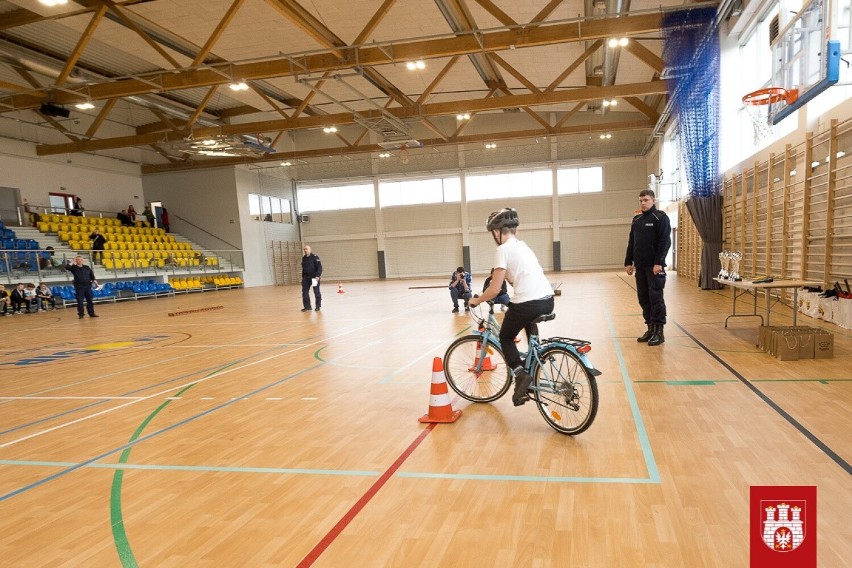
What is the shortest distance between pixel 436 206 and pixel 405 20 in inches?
690

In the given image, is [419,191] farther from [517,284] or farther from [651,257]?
[517,284]

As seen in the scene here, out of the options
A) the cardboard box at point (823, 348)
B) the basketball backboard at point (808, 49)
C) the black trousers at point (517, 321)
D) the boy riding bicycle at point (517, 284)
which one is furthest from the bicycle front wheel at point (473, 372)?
the basketball backboard at point (808, 49)

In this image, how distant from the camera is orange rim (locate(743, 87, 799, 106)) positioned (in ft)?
24.5

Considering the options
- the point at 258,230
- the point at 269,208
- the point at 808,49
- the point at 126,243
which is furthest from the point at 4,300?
the point at 808,49

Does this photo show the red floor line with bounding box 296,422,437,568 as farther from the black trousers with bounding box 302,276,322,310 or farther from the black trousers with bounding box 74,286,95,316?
the black trousers with bounding box 74,286,95,316

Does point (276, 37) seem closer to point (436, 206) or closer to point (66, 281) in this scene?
point (66, 281)

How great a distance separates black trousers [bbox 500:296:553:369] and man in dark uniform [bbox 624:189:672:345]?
3395 millimetres

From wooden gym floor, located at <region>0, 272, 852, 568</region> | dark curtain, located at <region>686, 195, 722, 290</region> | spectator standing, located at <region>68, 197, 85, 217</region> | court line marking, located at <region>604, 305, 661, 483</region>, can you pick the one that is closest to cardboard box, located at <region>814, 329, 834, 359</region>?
wooden gym floor, located at <region>0, 272, 852, 568</region>

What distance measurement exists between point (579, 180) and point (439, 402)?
2713 centimetres

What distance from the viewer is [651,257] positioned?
21.6ft

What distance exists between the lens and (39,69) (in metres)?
15.2

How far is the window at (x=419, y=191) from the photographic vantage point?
30578mm

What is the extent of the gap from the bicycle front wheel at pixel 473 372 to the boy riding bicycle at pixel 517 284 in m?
0.74

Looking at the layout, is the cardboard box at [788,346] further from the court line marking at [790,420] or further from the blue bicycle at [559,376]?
the blue bicycle at [559,376]
